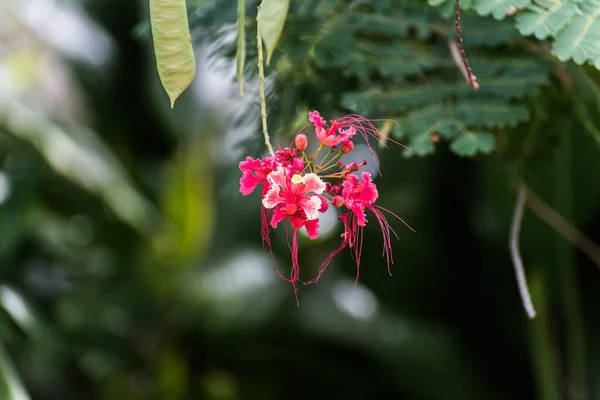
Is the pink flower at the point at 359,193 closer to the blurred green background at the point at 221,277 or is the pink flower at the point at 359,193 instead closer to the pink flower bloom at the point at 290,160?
the pink flower bloom at the point at 290,160

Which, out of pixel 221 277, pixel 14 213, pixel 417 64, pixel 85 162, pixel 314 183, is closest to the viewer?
pixel 314 183

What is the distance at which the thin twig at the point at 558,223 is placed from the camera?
0.88m

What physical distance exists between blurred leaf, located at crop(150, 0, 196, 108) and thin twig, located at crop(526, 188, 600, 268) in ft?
1.79

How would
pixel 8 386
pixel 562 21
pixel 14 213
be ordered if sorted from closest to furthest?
pixel 562 21
pixel 8 386
pixel 14 213

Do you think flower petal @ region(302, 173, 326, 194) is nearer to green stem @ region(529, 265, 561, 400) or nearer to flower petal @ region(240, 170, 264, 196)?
flower petal @ region(240, 170, 264, 196)

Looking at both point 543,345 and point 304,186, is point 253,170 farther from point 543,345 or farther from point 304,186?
point 543,345

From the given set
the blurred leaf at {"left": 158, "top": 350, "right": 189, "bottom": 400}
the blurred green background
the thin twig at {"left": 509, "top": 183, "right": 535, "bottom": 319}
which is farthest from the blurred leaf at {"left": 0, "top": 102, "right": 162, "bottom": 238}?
the thin twig at {"left": 509, "top": 183, "right": 535, "bottom": 319}

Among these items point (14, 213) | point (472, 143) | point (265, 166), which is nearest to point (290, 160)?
point (265, 166)

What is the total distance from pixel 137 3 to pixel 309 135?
1.10m

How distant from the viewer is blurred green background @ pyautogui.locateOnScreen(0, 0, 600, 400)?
4.17 ft

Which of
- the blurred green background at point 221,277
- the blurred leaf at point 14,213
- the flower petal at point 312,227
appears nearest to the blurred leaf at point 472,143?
the flower petal at point 312,227

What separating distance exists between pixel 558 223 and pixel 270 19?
70 centimetres

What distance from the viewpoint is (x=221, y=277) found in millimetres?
1467

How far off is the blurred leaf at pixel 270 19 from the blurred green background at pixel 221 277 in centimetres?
76
